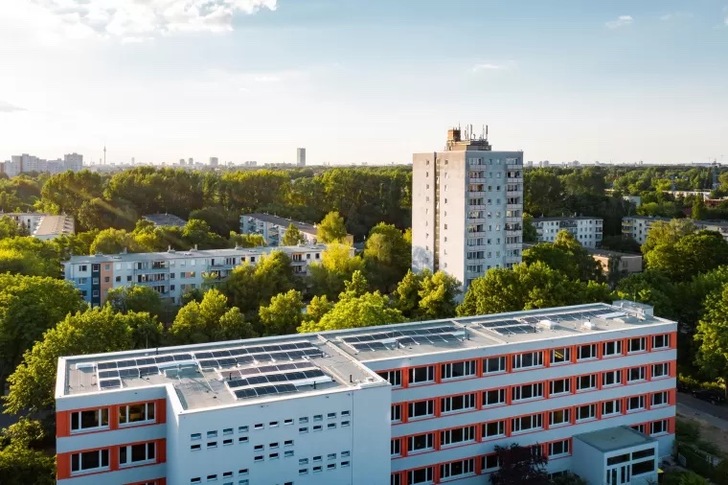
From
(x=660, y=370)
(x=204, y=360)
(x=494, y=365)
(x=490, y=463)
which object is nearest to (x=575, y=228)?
(x=660, y=370)

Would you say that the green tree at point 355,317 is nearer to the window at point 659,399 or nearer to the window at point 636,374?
the window at point 636,374

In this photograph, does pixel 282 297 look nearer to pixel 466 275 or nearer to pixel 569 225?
pixel 466 275

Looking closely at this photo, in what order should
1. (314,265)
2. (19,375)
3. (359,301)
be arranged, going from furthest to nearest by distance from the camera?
(314,265)
(359,301)
(19,375)

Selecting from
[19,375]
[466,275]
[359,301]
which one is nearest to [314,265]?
[466,275]

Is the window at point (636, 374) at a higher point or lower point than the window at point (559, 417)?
higher

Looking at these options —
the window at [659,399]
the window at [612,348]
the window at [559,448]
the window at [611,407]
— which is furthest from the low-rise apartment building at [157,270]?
the window at [659,399]
